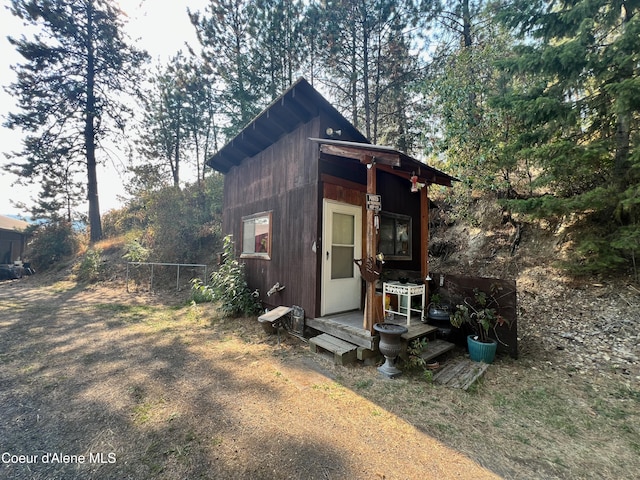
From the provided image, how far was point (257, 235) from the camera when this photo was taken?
5695 millimetres

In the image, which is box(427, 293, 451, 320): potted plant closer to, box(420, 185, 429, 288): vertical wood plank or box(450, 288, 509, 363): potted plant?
box(450, 288, 509, 363): potted plant

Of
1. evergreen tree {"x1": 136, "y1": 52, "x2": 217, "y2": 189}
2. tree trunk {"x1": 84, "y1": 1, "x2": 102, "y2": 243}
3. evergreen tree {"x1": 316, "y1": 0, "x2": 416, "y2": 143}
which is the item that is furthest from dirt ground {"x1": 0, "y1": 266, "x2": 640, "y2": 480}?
evergreen tree {"x1": 136, "y1": 52, "x2": 217, "y2": 189}

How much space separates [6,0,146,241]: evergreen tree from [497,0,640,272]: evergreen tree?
15576 millimetres

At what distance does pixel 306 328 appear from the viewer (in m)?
4.31

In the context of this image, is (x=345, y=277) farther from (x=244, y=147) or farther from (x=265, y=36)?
(x=265, y=36)

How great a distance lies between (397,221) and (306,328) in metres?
2.79

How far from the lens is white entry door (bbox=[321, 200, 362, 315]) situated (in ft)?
14.2

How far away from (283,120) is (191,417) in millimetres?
4500

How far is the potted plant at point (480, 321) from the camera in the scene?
337 centimetres

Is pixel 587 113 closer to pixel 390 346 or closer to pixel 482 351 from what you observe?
pixel 482 351

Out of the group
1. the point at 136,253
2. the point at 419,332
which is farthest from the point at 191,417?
the point at 136,253

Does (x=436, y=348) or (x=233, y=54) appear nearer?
(x=436, y=348)

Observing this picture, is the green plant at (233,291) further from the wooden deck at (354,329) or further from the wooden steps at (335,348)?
the wooden steps at (335,348)

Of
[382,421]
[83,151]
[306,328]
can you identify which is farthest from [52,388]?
[83,151]
